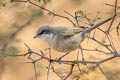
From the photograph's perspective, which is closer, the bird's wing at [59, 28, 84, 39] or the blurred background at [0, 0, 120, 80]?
the bird's wing at [59, 28, 84, 39]

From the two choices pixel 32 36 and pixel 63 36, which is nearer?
pixel 63 36

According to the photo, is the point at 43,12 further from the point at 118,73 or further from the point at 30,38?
the point at 118,73

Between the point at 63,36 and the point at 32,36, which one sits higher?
the point at 63,36

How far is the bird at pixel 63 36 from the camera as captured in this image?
3.70 meters

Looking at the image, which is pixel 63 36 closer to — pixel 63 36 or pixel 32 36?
pixel 63 36

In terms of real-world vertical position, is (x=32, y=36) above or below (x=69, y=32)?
below

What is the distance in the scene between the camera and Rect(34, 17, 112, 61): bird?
3695mm

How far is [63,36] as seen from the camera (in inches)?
149

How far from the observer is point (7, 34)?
641cm

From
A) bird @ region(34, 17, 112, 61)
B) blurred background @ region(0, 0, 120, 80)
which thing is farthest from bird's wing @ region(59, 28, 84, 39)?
blurred background @ region(0, 0, 120, 80)

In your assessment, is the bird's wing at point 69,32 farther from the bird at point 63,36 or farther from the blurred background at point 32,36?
the blurred background at point 32,36

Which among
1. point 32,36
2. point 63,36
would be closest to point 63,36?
point 63,36

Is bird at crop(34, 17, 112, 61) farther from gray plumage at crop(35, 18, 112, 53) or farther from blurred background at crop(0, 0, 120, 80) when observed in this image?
blurred background at crop(0, 0, 120, 80)

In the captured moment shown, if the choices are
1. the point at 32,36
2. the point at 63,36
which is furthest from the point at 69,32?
the point at 32,36
